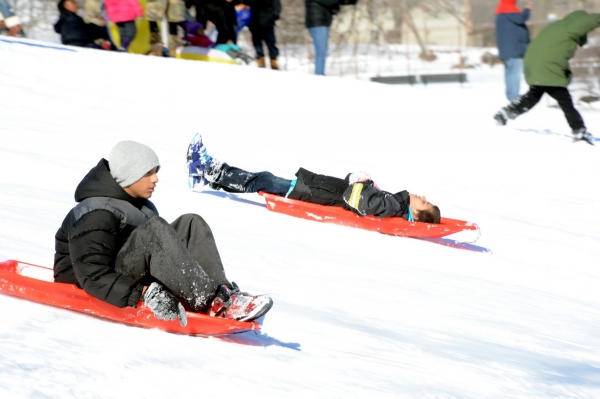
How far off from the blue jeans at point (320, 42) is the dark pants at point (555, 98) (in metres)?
2.73

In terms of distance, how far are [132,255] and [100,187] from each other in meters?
0.27

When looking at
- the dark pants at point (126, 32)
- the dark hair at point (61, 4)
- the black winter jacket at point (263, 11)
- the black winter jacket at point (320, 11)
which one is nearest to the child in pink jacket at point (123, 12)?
the dark pants at point (126, 32)

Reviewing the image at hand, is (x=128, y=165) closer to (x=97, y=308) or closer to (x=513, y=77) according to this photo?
(x=97, y=308)

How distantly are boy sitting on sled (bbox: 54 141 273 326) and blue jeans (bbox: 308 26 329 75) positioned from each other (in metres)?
8.22

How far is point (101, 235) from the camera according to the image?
9.83 ft

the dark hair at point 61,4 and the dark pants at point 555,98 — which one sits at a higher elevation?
the dark hair at point 61,4

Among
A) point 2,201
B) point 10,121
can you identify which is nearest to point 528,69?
point 10,121

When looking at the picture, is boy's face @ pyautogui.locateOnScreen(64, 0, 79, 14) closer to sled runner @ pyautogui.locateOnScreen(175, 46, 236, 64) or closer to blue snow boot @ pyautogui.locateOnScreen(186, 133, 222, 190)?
sled runner @ pyautogui.locateOnScreen(175, 46, 236, 64)

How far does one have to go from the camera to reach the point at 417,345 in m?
3.49

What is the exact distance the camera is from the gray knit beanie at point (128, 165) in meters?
3.12

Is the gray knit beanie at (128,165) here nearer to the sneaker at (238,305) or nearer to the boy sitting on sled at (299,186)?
the sneaker at (238,305)

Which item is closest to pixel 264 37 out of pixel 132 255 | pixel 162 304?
pixel 132 255

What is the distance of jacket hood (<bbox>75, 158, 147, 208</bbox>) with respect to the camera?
3078 mm

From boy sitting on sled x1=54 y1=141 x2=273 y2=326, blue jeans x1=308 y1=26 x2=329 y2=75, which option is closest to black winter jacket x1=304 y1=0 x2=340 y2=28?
blue jeans x1=308 y1=26 x2=329 y2=75
